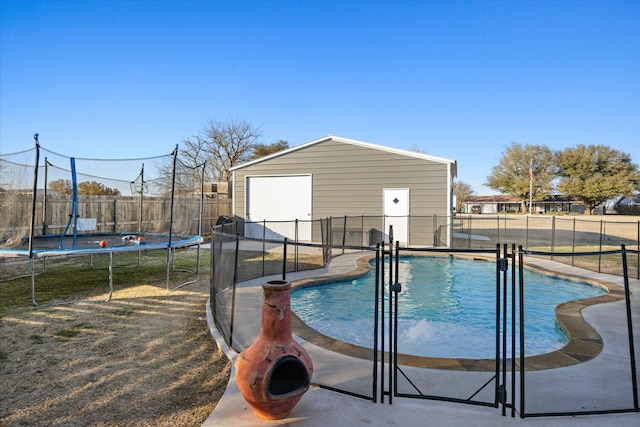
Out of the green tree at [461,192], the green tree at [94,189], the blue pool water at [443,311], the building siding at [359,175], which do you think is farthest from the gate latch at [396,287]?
the green tree at [461,192]

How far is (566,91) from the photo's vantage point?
1873cm

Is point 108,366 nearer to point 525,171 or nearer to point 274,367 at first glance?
point 274,367

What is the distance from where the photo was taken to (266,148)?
32.5 metres

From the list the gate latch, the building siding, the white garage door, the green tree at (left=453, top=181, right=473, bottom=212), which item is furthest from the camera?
the green tree at (left=453, top=181, right=473, bottom=212)

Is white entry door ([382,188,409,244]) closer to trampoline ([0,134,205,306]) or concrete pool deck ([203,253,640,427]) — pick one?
trampoline ([0,134,205,306])

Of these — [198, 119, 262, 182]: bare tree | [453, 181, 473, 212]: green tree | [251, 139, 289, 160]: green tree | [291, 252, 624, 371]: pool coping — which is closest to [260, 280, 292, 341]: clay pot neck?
[291, 252, 624, 371]: pool coping

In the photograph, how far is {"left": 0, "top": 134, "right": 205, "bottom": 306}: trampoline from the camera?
5895 mm

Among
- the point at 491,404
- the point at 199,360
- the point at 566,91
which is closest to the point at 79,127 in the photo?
Result: the point at 199,360

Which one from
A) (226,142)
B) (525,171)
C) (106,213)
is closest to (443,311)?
(106,213)

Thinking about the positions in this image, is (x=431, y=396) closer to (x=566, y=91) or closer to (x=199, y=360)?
(x=199, y=360)

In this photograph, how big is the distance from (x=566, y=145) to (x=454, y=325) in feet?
170

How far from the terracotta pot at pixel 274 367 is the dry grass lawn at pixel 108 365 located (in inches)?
20.9

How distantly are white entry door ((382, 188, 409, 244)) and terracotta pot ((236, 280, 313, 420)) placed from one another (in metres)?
10.6

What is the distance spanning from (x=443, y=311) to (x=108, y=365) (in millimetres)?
5054
